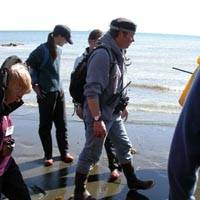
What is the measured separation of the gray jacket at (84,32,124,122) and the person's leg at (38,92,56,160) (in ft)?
4.94

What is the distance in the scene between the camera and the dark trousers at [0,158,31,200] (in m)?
3.66

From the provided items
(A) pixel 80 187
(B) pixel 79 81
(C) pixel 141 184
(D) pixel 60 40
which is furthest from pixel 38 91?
(C) pixel 141 184

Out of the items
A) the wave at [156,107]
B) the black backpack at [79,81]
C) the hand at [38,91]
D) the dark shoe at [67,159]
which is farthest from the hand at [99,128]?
the wave at [156,107]

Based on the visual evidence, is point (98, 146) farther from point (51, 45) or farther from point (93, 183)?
point (51, 45)

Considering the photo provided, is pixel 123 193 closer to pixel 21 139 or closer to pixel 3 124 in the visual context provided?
pixel 3 124

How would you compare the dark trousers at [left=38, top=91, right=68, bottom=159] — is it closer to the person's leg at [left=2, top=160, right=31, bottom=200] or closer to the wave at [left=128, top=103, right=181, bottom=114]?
the person's leg at [left=2, top=160, right=31, bottom=200]

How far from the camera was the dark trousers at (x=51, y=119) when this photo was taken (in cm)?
626

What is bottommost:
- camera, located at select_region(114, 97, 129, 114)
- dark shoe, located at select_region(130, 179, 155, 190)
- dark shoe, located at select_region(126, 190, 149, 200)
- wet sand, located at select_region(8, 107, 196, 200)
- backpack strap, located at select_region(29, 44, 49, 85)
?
wet sand, located at select_region(8, 107, 196, 200)

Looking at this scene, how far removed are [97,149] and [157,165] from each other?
1940mm

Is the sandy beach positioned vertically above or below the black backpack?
below

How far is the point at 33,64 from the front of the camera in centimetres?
612

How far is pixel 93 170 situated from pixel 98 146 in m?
1.42

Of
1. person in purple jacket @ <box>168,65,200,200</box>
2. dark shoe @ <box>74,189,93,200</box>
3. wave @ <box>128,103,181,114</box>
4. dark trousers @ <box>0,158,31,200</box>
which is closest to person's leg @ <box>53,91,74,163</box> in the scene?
dark shoe @ <box>74,189,93,200</box>

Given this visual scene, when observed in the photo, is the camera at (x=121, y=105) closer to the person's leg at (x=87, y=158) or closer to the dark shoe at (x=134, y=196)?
the person's leg at (x=87, y=158)
